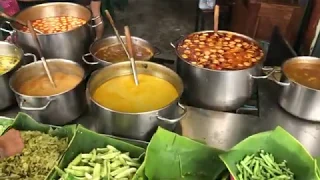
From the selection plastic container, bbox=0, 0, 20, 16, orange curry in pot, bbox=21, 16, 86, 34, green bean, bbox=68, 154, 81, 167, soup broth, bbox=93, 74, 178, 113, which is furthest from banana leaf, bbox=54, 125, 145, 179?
plastic container, bbox=0, 0, 20, 16

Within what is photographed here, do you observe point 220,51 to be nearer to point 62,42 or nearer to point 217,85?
point 217,85

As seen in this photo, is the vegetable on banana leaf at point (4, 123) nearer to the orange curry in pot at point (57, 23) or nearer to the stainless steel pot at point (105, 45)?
the stainless steel pot at point (105, 45)

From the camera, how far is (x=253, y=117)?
169cm

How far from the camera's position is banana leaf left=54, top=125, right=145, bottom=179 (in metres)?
1.34

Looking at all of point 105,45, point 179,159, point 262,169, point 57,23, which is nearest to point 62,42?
point 105,45

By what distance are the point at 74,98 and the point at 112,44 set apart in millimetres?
501

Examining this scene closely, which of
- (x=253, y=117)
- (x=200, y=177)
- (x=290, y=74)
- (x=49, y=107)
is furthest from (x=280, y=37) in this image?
(x=49, y=107)

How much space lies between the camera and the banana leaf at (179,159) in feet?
4.13

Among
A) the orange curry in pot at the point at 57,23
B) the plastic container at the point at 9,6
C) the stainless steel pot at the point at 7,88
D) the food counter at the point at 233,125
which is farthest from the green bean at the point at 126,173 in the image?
the plastic container at the point at 9,6

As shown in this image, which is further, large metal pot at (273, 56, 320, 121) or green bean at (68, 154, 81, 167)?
large metal pot at (273, 56, 320, 121)

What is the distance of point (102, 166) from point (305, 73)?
1.05 meters

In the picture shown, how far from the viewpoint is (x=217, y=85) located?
5.22 feet

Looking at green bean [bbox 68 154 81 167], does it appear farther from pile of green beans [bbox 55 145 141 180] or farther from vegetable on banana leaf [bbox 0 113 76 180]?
vegetable on banana leaf [bbox 0 113 76 180]

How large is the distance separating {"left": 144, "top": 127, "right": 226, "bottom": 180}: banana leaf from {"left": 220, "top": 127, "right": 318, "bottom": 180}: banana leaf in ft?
0.37
